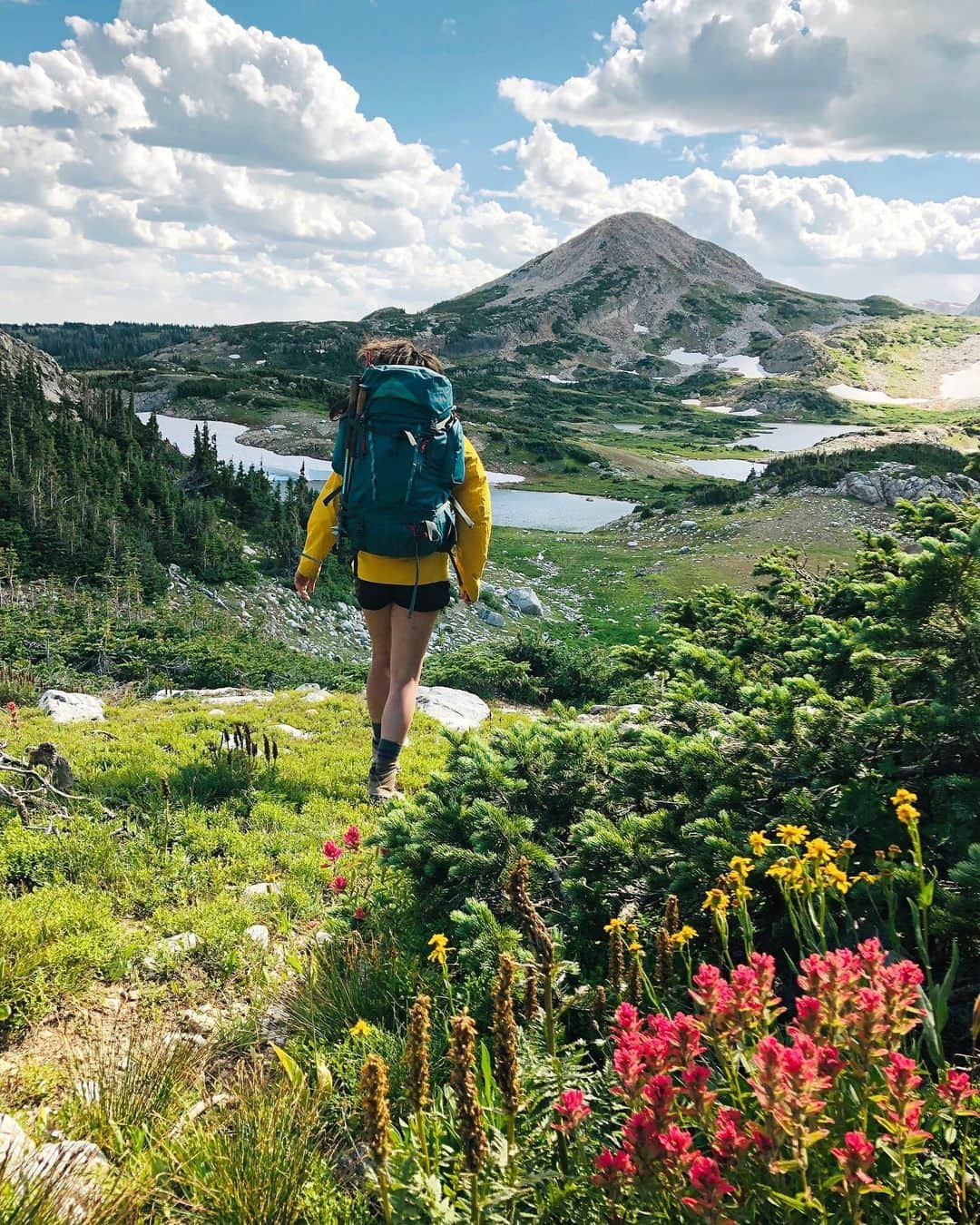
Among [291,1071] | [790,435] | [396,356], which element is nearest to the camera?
[291,1071]

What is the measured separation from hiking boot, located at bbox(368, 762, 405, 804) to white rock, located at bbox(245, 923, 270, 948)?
1.92 m

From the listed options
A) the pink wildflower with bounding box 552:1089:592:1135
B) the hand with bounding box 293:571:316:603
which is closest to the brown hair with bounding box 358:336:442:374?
the hand with bounding box 293:571:316:603

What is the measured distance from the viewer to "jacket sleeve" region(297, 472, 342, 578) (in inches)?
218

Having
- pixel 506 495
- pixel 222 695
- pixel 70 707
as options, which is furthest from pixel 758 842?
pixel 506 495

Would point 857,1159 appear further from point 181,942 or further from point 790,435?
point 790,435

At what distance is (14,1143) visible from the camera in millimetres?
2031

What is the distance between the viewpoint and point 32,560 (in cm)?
1558

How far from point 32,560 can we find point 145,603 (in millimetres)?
2247

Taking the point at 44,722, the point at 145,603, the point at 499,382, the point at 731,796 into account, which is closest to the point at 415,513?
the point at 731,796

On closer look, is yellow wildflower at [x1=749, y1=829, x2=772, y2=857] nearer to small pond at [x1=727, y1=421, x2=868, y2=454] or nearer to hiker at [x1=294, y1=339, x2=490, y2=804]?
hiker at [x1=294, y1=339, x2=490, y2=804]

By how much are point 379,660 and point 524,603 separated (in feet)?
55.5

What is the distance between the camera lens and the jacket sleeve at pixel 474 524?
18.0ft

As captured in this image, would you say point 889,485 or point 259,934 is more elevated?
point 889,485

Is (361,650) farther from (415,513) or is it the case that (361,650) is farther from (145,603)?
(415,513)
